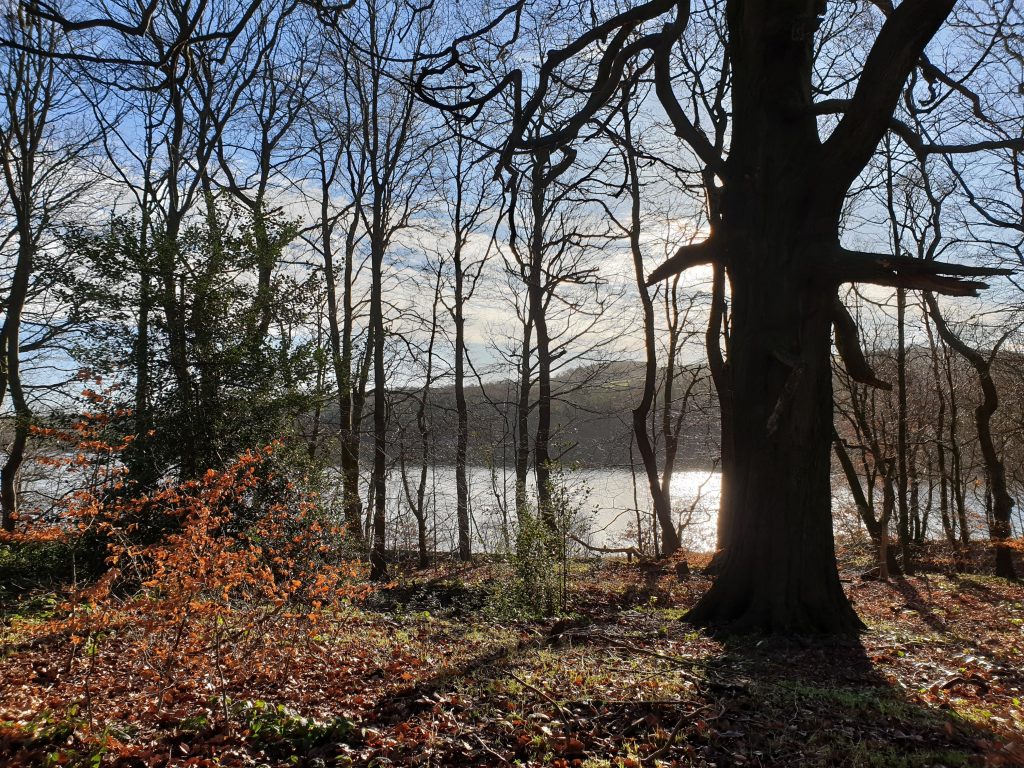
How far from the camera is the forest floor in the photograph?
130 inches

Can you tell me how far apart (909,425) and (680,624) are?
37.7 feet

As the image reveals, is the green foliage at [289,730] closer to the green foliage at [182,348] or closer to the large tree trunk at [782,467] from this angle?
the large tree trunk at [782,467]

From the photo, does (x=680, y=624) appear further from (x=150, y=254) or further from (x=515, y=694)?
(x=150, y=254)

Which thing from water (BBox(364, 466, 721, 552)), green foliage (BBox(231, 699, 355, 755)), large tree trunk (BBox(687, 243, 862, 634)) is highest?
large tree trunk (BBox(687, 243, 862, 634))

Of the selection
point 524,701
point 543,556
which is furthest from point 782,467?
point 524,701

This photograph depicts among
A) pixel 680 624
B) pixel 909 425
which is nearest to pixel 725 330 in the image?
pixel 909 425

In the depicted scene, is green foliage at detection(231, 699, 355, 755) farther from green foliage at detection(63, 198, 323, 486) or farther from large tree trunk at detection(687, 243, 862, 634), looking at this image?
green foliage at detection(63, 198, 323, 486)

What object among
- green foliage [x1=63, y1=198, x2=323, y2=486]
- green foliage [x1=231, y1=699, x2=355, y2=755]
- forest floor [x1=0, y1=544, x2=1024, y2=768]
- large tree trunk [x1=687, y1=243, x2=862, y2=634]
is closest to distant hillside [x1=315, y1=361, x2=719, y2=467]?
green foliage [x1=63, y1=198, x2=323, y2=486]

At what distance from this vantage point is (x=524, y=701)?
→ 158 inches

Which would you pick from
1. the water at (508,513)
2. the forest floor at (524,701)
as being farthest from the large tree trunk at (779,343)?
the water at (508,513)

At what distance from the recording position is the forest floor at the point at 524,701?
3.31 metres

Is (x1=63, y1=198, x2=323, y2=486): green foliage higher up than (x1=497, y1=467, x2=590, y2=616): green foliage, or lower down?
higher up

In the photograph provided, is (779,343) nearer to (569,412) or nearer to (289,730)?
(289,730)

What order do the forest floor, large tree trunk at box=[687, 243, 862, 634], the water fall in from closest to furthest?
the forest floor → large tree trunk at box=[687, 243, 862, 634] → the water
